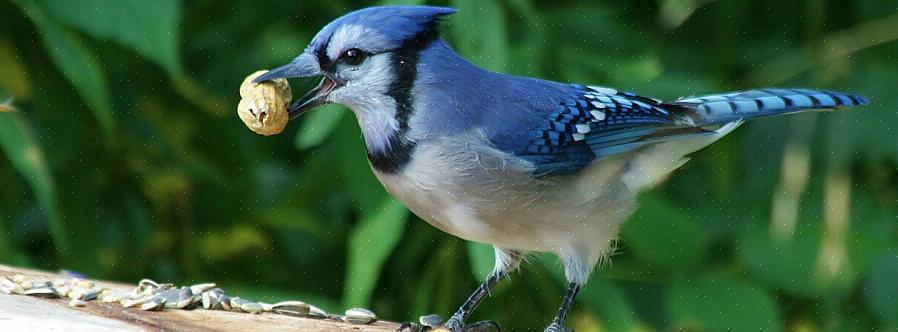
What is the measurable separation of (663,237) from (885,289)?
497mm

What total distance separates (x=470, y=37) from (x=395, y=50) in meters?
0.30

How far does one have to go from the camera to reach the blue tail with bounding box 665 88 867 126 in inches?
83.7

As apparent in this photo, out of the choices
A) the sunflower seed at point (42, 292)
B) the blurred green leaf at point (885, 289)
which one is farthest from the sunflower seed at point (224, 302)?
the blurred green leaf at point (885, 289)

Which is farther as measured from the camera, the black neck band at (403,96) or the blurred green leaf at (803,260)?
the blurred green leaf at (803,260)

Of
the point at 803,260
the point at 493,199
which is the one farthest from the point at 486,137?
the point at 803,260

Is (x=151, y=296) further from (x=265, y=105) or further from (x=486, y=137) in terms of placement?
(x=486, y=137)

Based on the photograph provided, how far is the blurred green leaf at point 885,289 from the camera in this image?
2.58 meters

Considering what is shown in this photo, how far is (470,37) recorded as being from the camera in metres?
2.18

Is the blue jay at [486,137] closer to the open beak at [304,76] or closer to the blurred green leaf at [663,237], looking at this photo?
the open beak at [304,76]

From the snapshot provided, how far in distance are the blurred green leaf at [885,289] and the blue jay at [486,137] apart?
0.60 meters

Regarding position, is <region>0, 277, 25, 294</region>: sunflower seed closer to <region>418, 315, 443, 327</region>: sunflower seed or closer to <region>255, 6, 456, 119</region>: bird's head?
<region>255, 6, 456, 119</region>: bird's head

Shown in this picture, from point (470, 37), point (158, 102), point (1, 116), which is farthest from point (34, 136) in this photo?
point (470, 37)

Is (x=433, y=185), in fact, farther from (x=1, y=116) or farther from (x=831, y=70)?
(x=831, y=70)

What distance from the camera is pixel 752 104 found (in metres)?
2.18
